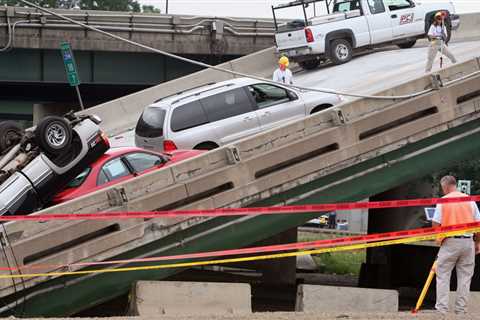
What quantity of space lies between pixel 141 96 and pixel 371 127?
14.2m

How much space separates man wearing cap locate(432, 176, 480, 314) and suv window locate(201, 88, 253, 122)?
7729 mm

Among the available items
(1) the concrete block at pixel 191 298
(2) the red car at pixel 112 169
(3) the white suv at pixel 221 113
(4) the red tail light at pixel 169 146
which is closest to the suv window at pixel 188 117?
(3) the white suv at pixel 221 113

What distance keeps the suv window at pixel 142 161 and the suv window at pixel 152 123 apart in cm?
324

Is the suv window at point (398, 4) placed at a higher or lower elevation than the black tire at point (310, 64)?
higher

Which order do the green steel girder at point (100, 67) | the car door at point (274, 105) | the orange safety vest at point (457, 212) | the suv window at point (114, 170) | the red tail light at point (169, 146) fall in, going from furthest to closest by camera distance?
the green steel girder at point (100, 67) → the car door at point (274, 105) → the red tail light at point (169, 146) → the suv window at point (114, 170) → the orange safety vest at point (457, 212)

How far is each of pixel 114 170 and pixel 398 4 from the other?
15.4m

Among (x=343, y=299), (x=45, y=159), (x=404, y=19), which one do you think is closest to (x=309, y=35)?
(x=404, y=19)

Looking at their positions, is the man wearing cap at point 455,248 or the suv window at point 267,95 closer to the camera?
the man wearing cap at point 455,248

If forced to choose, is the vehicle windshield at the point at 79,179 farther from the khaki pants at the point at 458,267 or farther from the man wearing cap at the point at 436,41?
the man wearing cap at the point at 436,41

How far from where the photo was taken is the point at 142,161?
50.9ft

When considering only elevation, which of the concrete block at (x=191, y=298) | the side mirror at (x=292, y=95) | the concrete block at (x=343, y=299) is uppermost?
the side mirror at (x=292, y=95)

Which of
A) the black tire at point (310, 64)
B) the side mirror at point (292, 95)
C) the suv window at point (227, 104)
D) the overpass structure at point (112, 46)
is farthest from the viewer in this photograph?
the overpass structure at point (112, 46)

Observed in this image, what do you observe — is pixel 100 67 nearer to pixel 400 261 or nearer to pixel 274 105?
pixel 400 261

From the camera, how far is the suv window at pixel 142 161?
1544 centimetres
